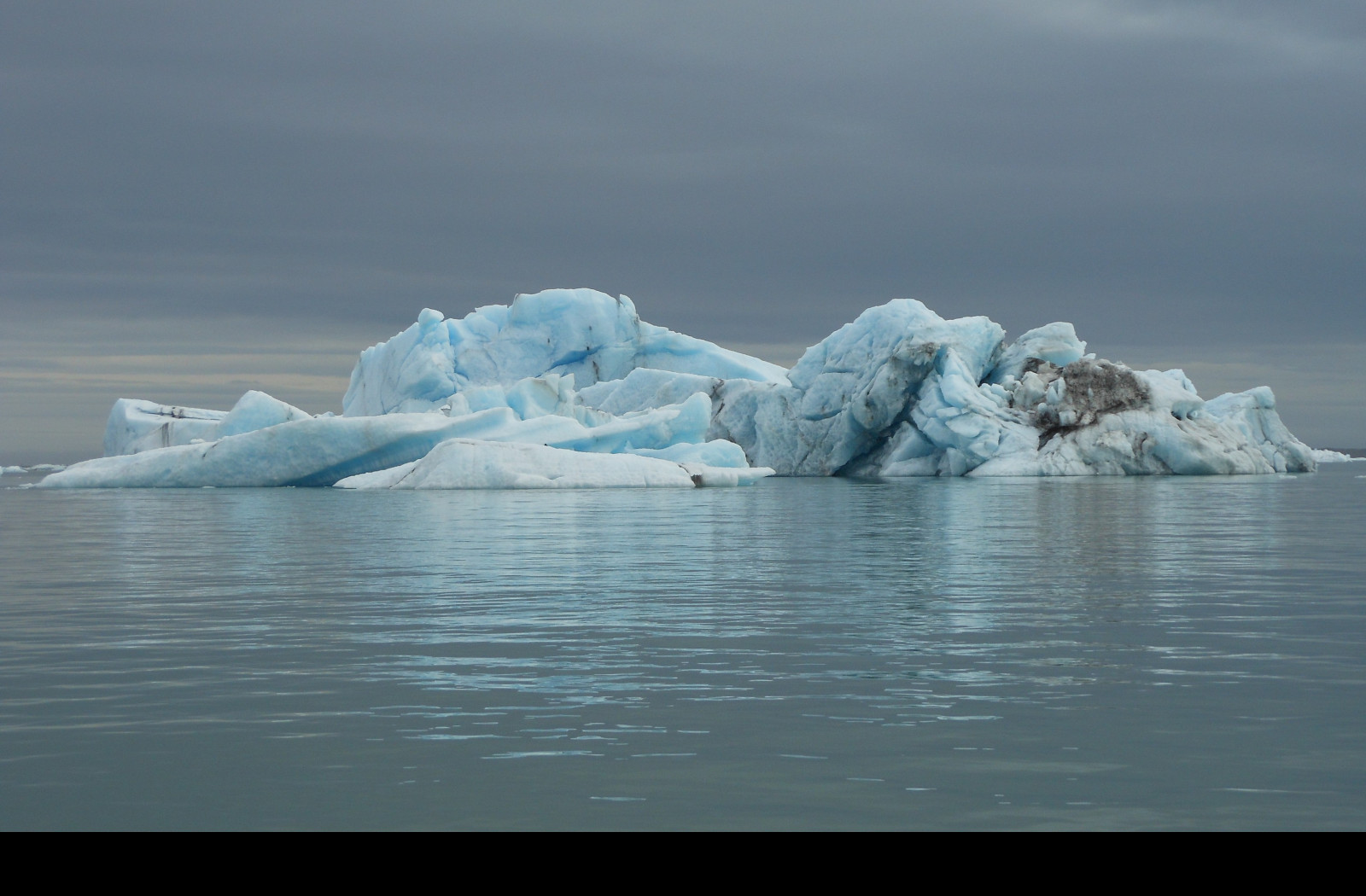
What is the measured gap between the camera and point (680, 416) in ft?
102

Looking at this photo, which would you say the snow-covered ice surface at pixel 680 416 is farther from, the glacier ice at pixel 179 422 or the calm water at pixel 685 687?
the calm water at pixel 685 687

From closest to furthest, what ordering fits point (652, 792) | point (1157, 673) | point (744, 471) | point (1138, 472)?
point (652, 792)
point (1157, 673)
point (744, 471)
point (1138, 472)

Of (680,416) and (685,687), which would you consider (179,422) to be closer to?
(680,416)

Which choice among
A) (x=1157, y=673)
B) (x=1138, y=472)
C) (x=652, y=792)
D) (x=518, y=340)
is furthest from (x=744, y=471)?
(x=652, y=792)

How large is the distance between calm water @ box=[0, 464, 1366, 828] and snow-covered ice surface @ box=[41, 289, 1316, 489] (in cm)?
1497

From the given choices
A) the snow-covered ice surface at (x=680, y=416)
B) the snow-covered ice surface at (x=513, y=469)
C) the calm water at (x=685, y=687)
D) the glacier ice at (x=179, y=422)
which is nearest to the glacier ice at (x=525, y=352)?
the snow-covered ice surface at (x=680, y=416)

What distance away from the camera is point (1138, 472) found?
3384cm

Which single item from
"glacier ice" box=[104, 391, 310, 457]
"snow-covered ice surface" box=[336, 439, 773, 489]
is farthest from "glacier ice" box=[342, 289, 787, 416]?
"snow-covered ice surface" box=[336, 439, 773, 489]

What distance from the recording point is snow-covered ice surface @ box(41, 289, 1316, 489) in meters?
27.5

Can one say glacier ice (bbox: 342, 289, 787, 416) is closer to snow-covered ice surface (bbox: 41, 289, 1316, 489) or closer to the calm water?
snow-covered ice surface (bbox: 41, 289, 1316, 489)

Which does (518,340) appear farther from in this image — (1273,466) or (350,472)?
(1273,466)

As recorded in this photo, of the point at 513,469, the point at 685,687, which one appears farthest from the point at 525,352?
the point at 685,687

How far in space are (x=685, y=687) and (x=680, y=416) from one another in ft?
84.2
